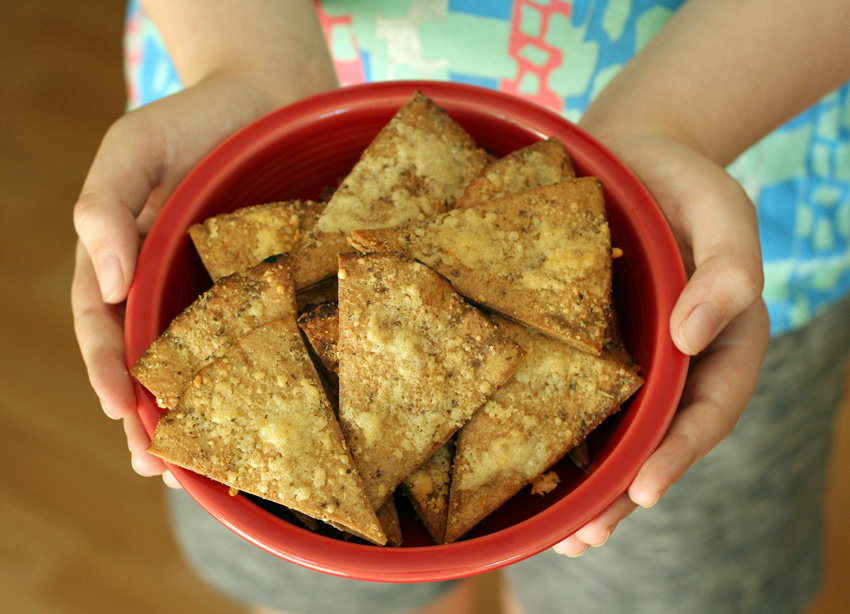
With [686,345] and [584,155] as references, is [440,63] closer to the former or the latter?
[584,155]

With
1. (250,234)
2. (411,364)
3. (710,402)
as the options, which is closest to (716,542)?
(710,402)

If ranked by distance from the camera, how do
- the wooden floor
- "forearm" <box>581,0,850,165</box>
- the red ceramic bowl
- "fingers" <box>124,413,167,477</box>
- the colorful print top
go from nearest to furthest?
1. the red ceramic bowl
2. "fingers" <box>124,413,167,477</box>
3. "forearm" <box>581,0,850,165</box>
4. the colorful print top
5. the wooden floor

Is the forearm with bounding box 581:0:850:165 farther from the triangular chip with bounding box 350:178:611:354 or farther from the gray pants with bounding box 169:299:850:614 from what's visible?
the gray pants with bounding box 169:299:850:614

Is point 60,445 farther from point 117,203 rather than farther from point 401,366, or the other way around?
point 401,366

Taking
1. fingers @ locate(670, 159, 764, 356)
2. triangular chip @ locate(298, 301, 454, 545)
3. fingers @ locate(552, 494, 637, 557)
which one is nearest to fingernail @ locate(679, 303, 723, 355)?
fingers @ locate(670, 159, 764, 356)

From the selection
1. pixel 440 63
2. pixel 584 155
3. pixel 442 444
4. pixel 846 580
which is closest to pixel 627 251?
pixel 584 155

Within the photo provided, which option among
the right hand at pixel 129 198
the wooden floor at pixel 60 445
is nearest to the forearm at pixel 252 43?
the right hand at pixel 129 198

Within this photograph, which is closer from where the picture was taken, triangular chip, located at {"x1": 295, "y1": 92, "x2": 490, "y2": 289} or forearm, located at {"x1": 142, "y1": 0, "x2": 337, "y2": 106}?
triangular chip, located at {"x1": 295, "y1": 92, "x2": 490, "y2": 289}
